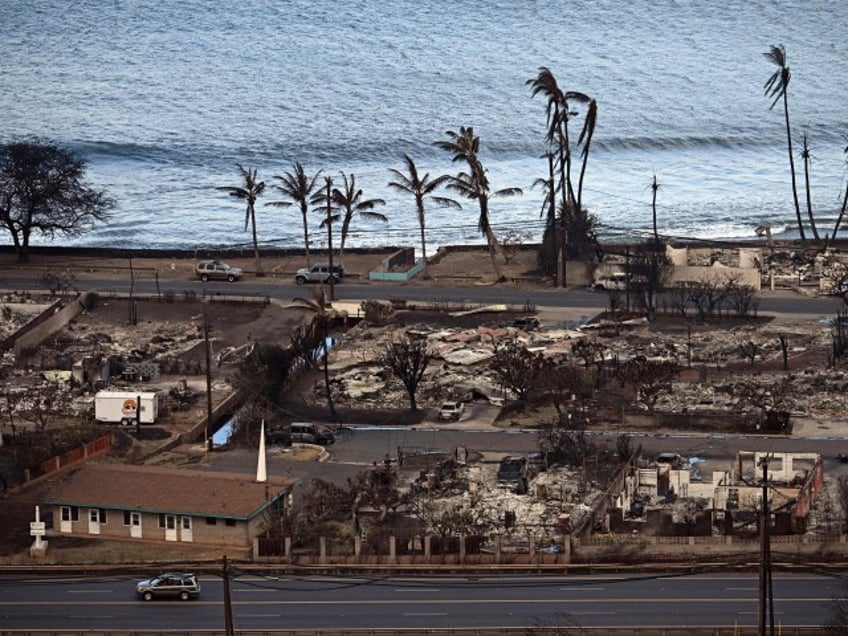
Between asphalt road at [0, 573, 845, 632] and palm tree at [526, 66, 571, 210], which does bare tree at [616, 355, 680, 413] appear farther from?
palm tree at [526, 66, 571, 210]

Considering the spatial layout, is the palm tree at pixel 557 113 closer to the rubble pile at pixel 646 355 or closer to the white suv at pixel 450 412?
the rubble pile at pixel 646 355

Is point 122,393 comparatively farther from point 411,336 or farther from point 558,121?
point 558,121

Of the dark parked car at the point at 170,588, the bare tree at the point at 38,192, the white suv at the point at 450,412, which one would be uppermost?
the bare tree at the point at 38,192

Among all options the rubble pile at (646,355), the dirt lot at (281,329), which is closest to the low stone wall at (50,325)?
the dirt lot at (281,329)

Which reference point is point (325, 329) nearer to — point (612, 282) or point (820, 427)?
point (612, 282)

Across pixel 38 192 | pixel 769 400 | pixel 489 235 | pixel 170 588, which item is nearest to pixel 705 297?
pixel 489 235

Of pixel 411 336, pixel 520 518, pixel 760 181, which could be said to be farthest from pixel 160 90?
pixel 520 518
